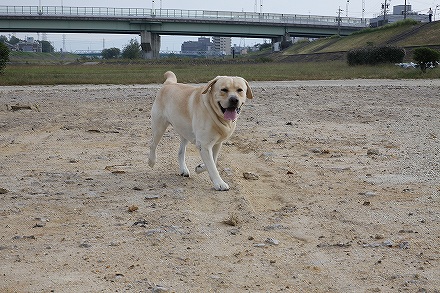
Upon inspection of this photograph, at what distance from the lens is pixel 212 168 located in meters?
7.58

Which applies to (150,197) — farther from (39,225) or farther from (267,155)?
(267,155)

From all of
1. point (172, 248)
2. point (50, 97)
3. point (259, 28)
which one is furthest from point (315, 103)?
point (259, 28)

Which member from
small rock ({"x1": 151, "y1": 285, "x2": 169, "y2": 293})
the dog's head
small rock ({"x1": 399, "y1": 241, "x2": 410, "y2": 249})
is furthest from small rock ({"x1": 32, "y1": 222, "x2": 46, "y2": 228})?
small rock ({"x1": 399, "y1": 241, "x2": 410, "y2": 249})

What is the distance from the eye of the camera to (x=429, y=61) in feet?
112

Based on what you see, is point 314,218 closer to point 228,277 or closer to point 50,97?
point 228,277

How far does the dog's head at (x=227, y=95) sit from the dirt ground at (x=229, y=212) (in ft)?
2.79

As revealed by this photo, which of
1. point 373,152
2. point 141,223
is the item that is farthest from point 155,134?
point 373,152

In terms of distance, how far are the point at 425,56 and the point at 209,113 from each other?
28.1 metres

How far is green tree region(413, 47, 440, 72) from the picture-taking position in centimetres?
3325

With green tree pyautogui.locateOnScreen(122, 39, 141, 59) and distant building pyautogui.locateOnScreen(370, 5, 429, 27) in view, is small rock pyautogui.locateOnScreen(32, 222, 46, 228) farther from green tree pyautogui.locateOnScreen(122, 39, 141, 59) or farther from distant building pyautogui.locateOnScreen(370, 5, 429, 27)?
distant building pyautogui.locateOnScreen(370, 5, 429, 27)

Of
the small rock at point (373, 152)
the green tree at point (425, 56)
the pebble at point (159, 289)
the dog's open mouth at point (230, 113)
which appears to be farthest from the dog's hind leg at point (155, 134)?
the green tree at point (425, 56)

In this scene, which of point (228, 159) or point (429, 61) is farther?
point (429, 61)

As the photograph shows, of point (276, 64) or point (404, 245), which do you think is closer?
point (404, 245)

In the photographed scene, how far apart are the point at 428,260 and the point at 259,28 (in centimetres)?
9260
